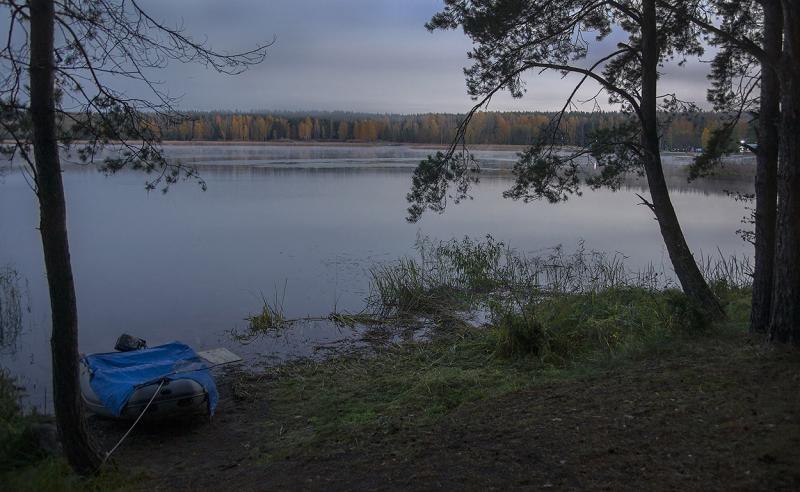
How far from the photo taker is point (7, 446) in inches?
199

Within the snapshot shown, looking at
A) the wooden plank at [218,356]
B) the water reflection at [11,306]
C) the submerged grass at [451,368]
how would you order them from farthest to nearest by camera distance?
the water reflection at [11,306] < the wooden plank at [218,356] < the submerged grass at [451,368]

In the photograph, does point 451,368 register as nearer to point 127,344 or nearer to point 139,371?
point 139,371

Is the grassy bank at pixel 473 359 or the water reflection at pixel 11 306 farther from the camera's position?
the water reflection at pixel 11 306

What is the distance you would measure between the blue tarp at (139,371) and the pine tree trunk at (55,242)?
2007mm

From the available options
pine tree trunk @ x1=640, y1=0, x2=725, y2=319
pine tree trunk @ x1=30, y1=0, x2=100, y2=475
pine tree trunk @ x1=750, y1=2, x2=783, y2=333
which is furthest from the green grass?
pine tree trunk @ x1=640, y1=0, x2=725, y2=319

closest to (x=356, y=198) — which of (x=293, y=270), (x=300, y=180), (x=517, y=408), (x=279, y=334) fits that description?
(x=300, y=180)

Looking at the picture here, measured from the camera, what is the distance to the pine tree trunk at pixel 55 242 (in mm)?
4555

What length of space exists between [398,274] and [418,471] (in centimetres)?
929

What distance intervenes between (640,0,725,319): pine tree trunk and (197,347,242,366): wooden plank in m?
5.70

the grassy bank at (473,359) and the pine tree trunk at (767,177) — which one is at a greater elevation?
the pine tree trunk at (767,177)

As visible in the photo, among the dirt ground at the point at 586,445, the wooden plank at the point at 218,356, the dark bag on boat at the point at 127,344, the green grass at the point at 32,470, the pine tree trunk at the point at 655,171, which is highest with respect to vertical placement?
the pine tree trunk at the point at 655,171

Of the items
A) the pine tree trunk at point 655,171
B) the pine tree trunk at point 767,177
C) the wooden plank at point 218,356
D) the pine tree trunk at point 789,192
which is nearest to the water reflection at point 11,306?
the wooden plank at point 218,356

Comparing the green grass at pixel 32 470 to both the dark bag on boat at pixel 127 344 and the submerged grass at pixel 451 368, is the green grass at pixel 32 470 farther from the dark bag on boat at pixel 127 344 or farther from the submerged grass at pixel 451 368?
the dark bag on boat at pixel 127 344

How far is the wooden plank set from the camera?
9473 mm
